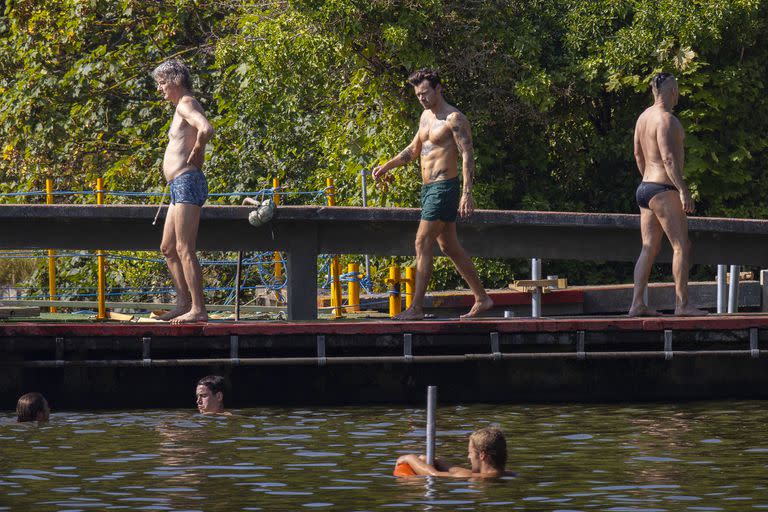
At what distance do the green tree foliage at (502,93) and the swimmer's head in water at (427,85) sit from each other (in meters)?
8.76

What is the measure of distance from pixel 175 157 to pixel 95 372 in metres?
1.88

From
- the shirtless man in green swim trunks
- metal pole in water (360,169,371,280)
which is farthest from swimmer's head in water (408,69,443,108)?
metal pole in water (360,169,371,280)

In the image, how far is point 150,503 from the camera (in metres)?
9.62

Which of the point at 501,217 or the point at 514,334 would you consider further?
the point at 501,217

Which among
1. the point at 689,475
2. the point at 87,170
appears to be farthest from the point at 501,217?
the point at 87,170

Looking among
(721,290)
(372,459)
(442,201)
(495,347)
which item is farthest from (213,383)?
(721,290)

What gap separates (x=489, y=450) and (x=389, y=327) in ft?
11.6

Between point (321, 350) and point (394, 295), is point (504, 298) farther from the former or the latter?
point (321, 350)

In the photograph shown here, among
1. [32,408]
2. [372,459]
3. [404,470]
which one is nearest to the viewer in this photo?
[404,470]

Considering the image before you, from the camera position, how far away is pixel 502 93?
77.4 feet

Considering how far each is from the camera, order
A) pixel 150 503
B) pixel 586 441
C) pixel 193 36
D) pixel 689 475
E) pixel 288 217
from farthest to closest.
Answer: pixel 193 36 → pixel 288 217 → pixel 586 441 → pixel 689 475 → pixel 150 503

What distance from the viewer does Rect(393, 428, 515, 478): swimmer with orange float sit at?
10398 millimetres

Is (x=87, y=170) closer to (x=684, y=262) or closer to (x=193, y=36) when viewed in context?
(x=193, y=36)

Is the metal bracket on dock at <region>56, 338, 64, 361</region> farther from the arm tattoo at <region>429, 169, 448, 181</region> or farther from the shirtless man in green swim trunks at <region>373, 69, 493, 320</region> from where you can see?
A: the arm tattoo at <region>429, 169, 448, 181</region>
